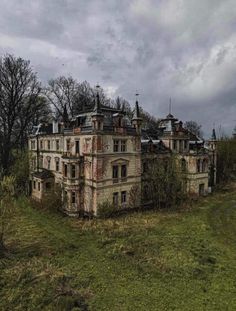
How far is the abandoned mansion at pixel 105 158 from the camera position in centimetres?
2839

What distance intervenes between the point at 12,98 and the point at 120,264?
110 ft

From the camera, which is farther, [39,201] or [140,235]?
[39,201]

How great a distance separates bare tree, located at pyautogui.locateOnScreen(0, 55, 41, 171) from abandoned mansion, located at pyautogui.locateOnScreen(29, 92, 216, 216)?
23.6 ft

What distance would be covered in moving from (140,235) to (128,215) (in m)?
6.54

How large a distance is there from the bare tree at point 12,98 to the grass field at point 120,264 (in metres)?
18.6

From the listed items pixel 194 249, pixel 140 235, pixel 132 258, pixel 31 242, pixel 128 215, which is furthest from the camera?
pixel 128 215

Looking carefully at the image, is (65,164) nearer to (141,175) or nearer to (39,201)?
(39,201)

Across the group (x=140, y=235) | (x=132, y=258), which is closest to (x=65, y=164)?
(x=140, y=235)

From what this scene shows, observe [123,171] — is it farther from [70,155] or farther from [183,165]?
[183,165]

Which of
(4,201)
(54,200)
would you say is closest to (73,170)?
(54,200)

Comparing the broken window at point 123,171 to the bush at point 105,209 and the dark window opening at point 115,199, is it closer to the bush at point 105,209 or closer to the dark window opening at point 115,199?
the dark window opening at point 115,199

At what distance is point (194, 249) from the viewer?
2011cm

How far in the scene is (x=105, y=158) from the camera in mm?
28578

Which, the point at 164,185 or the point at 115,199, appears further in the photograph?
the point at 164,185
